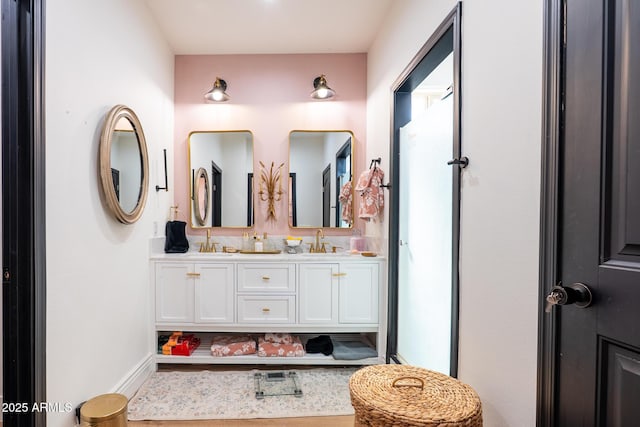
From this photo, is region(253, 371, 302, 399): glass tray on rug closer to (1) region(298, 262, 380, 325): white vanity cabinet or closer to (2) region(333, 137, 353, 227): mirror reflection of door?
(1) region(298, 262, 380, 325): white vanity cabinet

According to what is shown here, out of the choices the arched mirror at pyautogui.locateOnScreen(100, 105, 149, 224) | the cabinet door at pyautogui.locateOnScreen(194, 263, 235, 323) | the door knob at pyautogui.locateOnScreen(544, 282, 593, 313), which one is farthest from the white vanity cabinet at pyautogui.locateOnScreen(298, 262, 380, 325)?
the door knob at pyautogui.locateOnScreen(544, 282, 593, 313)

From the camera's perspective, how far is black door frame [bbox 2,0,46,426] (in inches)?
52.1

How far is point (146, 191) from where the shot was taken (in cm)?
230

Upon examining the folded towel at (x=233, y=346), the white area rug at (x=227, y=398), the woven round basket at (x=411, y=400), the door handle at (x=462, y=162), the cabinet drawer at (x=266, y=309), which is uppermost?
the door handle at (x=462, y=162)

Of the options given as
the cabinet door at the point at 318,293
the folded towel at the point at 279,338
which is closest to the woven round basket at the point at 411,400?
the cabinet door at the point at 318,293

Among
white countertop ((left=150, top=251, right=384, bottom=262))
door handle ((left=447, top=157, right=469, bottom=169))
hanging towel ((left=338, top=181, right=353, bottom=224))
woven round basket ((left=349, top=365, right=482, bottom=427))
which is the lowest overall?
woven round basket ((left=349, top=365, right=482, bottom=427))

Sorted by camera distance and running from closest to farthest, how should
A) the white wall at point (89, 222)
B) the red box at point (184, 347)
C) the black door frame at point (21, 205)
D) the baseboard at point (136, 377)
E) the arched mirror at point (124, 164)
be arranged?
the black door frame at point (21, 205) → the white wall at point (89, 222) → the arched mirror at point (124, 164) → the baseboard at point (136, 377) → the red box at point (184, 347)

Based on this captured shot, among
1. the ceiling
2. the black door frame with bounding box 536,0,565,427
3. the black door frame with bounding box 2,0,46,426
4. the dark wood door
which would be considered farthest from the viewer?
the ceiling

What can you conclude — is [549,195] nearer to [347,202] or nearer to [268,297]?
[268,297]

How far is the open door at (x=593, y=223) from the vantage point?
0.73 m

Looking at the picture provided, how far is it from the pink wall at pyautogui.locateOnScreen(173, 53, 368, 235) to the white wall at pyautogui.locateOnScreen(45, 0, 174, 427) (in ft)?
2.05

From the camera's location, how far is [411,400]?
1.17 m

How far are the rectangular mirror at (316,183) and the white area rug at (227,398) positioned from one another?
134 cm

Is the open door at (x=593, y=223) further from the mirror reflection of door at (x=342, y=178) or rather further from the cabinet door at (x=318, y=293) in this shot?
the mirror reflection of door at (x=342, y=178)
